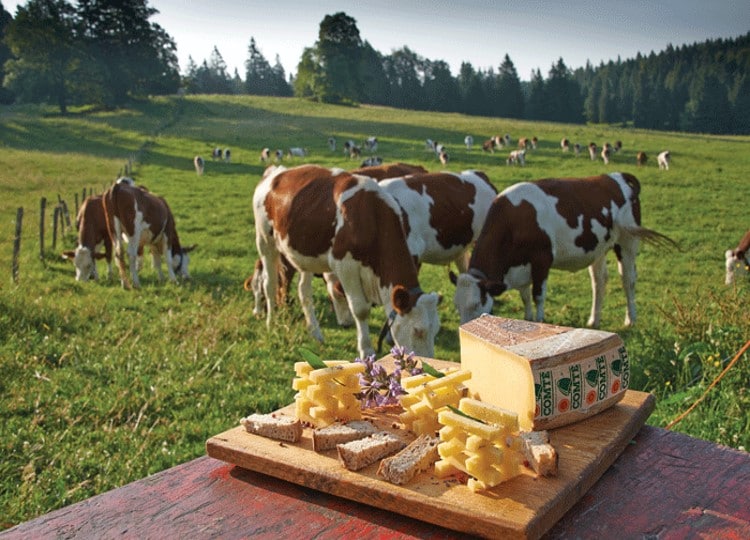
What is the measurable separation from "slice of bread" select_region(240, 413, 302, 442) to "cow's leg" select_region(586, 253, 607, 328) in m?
8.34

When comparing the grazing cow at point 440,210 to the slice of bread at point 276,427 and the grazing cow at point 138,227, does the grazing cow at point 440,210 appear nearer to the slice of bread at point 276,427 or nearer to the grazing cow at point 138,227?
Answer: the grazing cow at point 138,227

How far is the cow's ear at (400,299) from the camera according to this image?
6883 mm

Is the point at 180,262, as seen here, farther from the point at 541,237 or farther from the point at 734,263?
the point at 734,263

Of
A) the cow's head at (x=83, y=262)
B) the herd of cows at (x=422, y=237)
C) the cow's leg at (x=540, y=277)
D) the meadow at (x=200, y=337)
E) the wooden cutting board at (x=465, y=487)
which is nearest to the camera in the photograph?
the wooden cutting board at (x=465, y=487)

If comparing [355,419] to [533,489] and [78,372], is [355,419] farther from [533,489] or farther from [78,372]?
[78,372]

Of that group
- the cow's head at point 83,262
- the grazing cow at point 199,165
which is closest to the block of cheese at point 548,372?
the cow's head at point 83,262

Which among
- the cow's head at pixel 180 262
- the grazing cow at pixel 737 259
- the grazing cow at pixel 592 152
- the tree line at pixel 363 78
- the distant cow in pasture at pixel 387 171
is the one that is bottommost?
the cow's head at pixel 180 262

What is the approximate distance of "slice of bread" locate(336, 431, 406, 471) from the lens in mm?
1843

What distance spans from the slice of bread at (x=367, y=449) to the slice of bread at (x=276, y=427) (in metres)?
0.19

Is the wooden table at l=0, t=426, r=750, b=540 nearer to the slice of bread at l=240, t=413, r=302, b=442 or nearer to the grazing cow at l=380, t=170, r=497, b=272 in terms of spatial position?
the slice of bread at l=240, t=413, r=302, b=442

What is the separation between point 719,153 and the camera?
35781 millimetres

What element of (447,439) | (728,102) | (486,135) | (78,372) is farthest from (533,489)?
(728,102)

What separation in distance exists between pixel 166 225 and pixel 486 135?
119 ft

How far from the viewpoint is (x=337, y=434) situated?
2025mm
